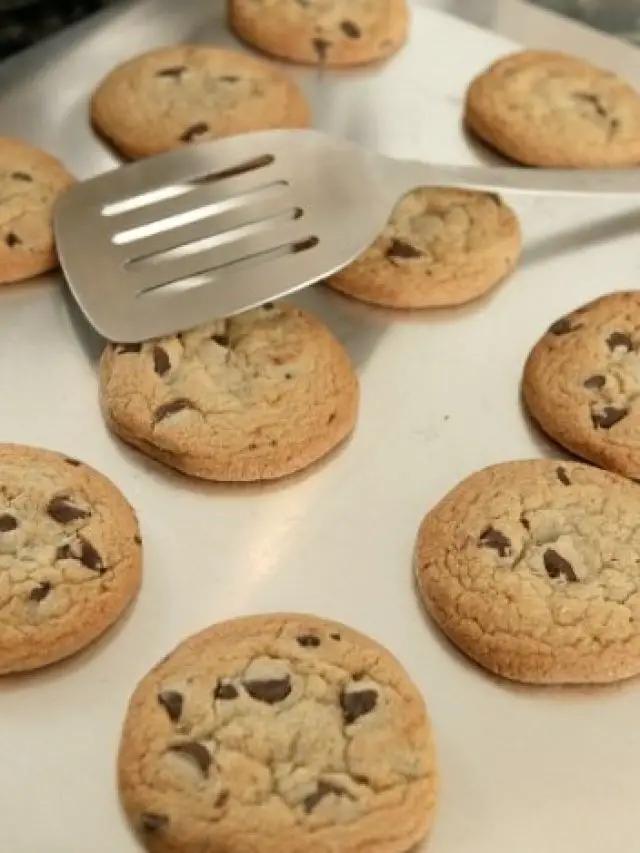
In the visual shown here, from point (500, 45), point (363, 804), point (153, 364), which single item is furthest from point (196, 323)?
point (500, 45)

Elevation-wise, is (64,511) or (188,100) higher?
(188,100)

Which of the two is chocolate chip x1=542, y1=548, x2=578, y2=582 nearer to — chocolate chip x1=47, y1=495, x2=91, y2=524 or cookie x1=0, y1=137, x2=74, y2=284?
chocolate chip x1=47, y1=495, x2=91, y2=524

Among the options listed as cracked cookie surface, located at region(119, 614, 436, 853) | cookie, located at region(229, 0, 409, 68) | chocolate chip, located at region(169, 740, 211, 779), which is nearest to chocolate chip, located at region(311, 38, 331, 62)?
cookie, located at region(229, 0, 409, 68)

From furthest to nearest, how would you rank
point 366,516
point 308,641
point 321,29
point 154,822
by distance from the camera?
1. point 321,29
2. point 366,516
3. point 308,641
4. point 154,822

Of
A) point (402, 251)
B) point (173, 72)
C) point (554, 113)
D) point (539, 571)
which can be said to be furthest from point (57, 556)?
point (554, 113)

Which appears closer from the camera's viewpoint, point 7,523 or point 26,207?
point 7,523

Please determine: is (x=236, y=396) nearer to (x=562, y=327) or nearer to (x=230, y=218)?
(x=230, y=218)

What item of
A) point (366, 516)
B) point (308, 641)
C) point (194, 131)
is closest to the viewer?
point (308, 641)

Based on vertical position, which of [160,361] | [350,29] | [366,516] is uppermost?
[350,29]

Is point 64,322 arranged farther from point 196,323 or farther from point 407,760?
point 407,760
